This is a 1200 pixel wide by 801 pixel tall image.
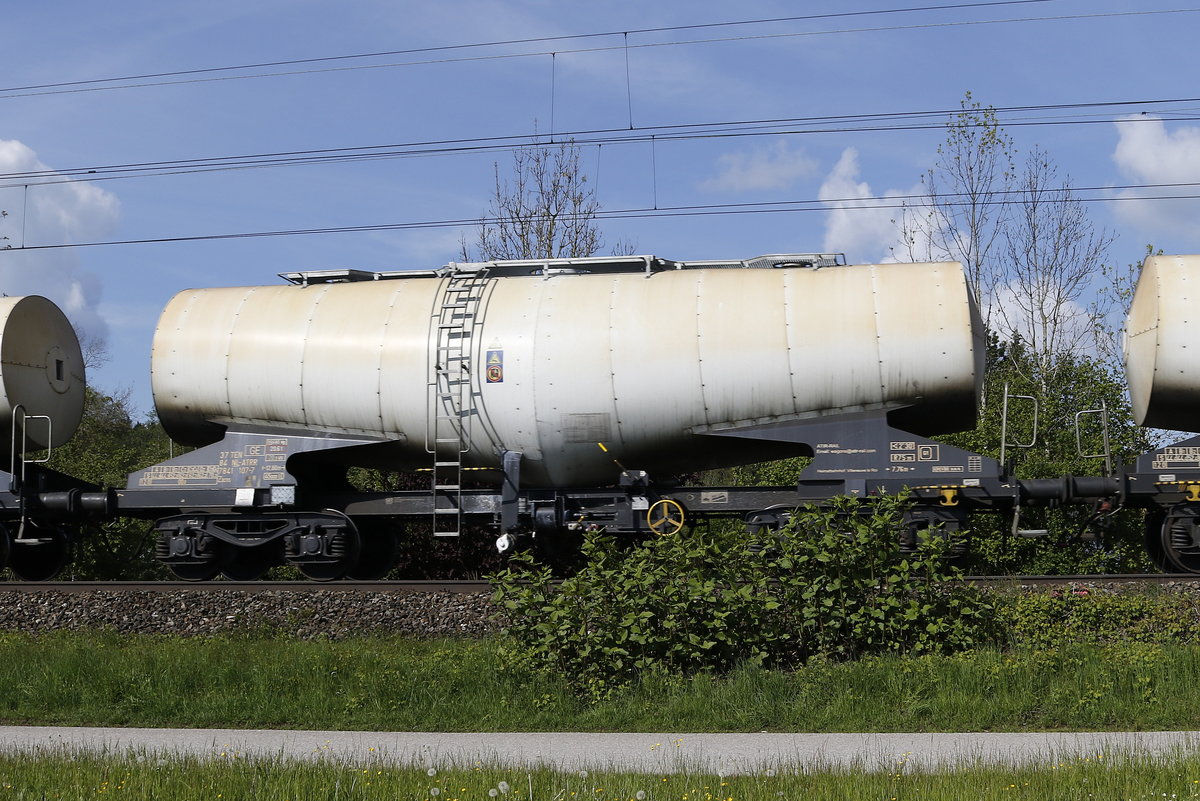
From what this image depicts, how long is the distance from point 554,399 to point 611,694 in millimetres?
5175

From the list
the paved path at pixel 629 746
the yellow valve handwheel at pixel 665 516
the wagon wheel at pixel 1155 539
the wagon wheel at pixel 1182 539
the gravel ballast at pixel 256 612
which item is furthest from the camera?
the wagon wheel at pixel 1155 539

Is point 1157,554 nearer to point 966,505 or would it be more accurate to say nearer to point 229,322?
point 966,505

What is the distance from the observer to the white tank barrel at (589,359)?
1257 centimetres

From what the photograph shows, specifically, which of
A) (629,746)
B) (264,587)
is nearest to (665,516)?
(264,587)

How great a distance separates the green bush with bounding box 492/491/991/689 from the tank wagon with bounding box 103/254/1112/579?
3.21 meters

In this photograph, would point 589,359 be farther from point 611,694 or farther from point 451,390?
point 611,694

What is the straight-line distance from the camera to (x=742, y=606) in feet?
30.0

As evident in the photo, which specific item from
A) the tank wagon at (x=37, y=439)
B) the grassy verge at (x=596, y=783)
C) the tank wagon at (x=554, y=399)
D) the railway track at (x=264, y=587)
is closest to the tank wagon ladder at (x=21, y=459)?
the tank wagon at (x=37, y=439)

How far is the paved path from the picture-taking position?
6660 millimetres

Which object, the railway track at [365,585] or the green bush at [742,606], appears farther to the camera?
the railway track at [365,585]

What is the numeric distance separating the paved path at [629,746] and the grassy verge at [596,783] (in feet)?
0.98

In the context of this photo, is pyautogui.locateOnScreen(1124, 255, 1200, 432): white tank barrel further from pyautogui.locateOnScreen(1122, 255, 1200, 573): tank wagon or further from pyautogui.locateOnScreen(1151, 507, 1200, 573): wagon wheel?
pyautogui.locateOnScreen(1151, 507, 1200, 573): wagon wheel

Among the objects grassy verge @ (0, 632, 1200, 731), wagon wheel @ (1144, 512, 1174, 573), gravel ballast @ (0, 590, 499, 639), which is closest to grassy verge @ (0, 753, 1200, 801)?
grassy verge @ (0, 632, 1200, 731)

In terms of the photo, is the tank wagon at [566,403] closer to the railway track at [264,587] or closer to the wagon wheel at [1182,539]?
the wagon wheel at [1182,539]
